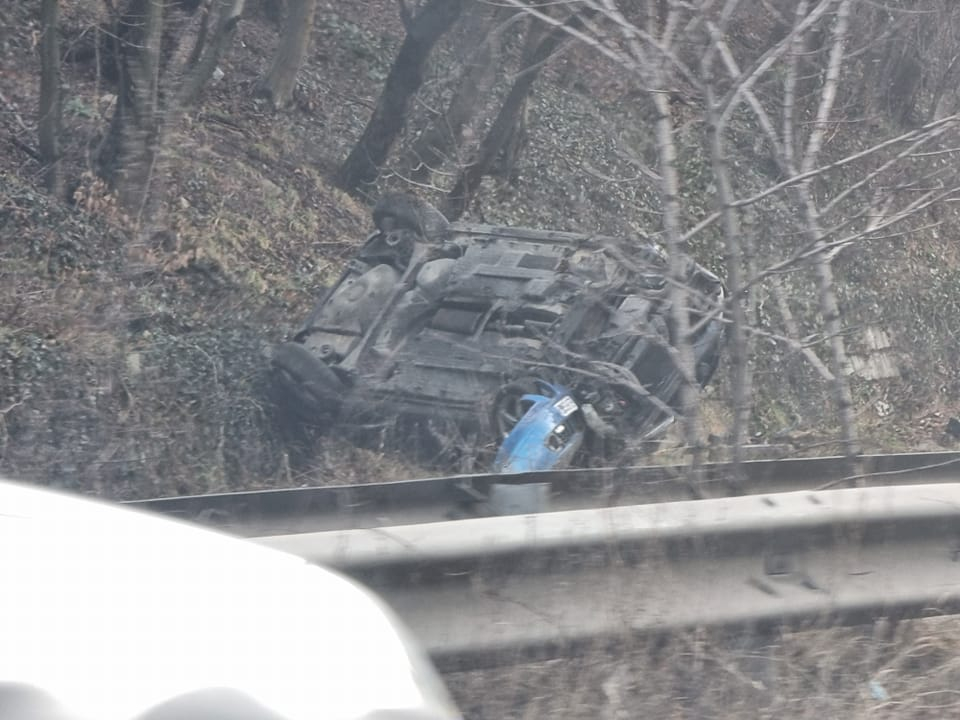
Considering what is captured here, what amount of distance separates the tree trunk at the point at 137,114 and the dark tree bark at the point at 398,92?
3704 mm

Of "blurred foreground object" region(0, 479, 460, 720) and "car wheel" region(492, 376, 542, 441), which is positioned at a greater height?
"blurred foreground object" region(0, 479, 460, 720)

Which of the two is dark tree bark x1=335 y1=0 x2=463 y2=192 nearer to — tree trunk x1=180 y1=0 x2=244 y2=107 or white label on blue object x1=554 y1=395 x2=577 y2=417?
tree trunk x1=180 y1=0 x2=244 y2=107

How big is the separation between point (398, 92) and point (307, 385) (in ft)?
23.4

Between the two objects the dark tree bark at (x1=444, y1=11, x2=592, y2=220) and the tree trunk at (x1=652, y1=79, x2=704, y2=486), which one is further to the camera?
the dark tree bark at (x1=444, y1=11, x2=592, y2=220)

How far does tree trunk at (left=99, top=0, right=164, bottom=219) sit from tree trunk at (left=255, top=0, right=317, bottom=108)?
4.10 meters

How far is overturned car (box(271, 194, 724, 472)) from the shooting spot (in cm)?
708

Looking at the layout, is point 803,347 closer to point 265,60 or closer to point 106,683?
point 106,683

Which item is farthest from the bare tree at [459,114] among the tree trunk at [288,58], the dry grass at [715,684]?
the dry grass at [715,684]

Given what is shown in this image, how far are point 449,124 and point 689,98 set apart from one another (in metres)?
8.13

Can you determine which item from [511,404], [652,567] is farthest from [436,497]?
[511,404]

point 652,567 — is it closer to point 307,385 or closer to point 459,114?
point 307,385

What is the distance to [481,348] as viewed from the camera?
8.26m

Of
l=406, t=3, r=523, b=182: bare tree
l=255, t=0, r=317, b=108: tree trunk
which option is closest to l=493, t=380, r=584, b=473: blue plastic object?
l=406, t=3, r=523, b=182: bare tree

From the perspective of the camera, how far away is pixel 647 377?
795 cm
